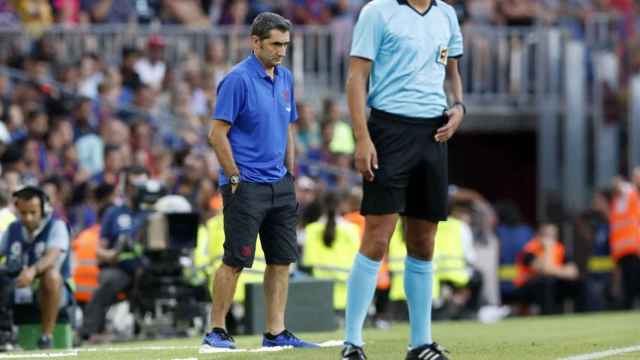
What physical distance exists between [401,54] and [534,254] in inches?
563

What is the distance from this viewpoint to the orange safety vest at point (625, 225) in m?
23.8

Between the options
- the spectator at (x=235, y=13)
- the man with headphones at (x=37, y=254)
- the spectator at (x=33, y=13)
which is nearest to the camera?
the man with headphones at (x=37, y=254)

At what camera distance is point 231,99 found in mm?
11227

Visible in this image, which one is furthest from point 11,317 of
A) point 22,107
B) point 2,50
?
point 2,50

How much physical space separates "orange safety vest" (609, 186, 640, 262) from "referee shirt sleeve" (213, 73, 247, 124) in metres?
13.2

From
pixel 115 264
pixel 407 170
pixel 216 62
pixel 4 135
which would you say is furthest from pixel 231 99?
pixel 216 62

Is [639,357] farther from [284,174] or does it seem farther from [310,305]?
[310,305]

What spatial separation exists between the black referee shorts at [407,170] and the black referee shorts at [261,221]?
1.75 meters

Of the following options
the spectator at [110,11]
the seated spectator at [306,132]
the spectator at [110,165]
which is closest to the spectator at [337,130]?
the seated spectator at [306,132]

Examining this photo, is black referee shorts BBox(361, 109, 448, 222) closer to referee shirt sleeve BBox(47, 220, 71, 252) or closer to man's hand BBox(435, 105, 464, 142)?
man's hand BBox(435, 105, 464, 142)

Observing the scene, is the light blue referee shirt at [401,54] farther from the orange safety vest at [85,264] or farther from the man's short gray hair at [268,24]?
the orange safety vest at [85,264]

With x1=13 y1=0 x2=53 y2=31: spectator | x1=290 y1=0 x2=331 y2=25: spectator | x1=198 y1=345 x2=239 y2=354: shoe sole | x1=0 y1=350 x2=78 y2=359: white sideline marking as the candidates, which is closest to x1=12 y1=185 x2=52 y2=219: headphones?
x1=0 y1=350 x2=78 y2=359: white sideline marking

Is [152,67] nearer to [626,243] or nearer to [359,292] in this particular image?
[626,243]

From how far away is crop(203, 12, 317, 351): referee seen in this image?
36.6 ft
